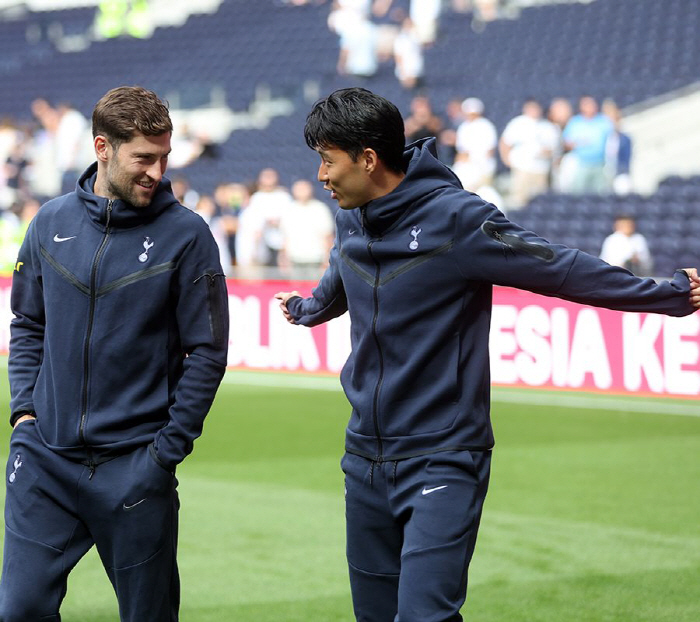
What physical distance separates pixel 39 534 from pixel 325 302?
4.07ft

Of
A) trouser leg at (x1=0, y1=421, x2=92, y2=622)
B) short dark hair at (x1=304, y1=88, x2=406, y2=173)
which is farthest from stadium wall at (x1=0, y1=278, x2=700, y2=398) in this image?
trouser leg at (x1=0, y1=421, x2=92, y2=622)

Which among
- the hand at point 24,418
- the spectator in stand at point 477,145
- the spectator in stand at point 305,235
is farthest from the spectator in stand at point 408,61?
the hand at point 24,418

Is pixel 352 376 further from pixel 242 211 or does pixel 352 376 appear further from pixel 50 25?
pixel 50 25

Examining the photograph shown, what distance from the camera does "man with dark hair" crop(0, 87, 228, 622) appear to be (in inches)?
159

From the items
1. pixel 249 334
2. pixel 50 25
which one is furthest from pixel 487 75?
pixel 50 25

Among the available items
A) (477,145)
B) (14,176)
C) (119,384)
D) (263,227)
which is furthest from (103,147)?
(14,176)

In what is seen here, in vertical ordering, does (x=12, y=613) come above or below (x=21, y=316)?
below

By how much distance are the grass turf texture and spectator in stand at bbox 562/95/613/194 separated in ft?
16.8

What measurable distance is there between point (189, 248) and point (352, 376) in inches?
25.1

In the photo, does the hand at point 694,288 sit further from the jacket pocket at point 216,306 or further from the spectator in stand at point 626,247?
the spectator in stand at point 626,247

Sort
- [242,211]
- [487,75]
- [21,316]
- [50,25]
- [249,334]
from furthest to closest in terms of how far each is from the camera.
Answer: [50,25], [487,75], [242,211], [249,334], [21,316]

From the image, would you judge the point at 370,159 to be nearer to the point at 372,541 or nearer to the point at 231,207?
the point at 372,541

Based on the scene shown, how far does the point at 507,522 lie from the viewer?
27.2 ft

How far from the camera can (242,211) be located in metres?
19.6
